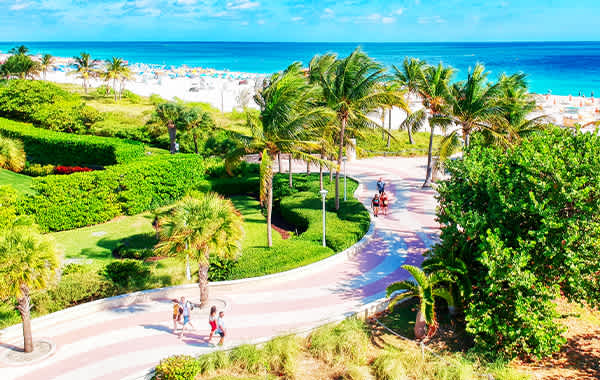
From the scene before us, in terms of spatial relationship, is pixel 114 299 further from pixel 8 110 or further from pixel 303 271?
pixel 8 110

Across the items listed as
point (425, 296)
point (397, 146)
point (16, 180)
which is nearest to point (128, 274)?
point (425, 296)

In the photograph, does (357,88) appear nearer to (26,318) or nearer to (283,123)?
(283,123)

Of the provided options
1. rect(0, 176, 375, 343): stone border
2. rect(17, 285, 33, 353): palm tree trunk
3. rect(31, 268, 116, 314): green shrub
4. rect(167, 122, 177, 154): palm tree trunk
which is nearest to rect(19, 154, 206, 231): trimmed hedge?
rect(31, 268, 116, 314): green shrub

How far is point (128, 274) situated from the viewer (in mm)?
19875

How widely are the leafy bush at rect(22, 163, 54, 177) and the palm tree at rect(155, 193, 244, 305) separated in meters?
20.8

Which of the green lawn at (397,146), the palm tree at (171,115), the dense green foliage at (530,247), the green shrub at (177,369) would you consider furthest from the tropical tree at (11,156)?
the dense green foliage at (530,247)

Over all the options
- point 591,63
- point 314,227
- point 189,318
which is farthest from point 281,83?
point 591,63

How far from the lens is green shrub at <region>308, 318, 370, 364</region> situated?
50.7 feet

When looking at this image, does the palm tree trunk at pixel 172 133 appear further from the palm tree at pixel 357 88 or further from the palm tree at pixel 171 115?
the palm tree at pixel 357 88

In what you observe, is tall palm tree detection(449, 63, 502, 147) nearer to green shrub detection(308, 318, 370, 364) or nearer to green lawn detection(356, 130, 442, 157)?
green lawn detection(356, 130, 442, 157)

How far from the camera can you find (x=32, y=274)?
1434 centimetres

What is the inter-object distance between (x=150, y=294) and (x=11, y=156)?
20699 millimetres

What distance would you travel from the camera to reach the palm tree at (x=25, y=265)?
46.1 feet

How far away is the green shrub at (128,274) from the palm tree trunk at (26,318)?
13.7ft
